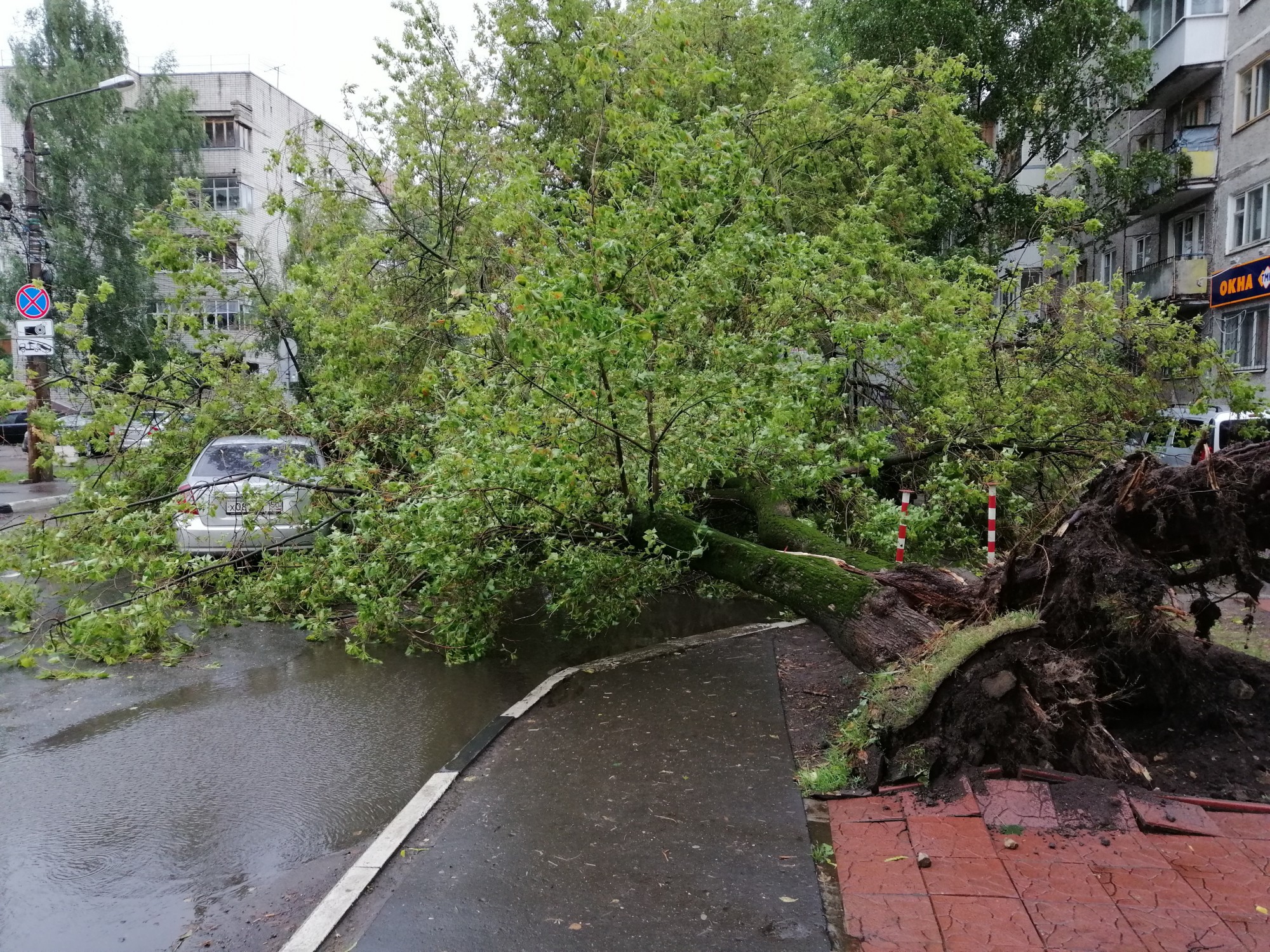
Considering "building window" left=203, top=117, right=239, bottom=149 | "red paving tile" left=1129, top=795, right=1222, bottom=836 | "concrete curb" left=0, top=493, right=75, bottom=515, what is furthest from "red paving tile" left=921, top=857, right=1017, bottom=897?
"building window" left=203, top=117, right=239, bottom=149

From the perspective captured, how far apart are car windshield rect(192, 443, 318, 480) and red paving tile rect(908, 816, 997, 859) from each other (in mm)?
6205

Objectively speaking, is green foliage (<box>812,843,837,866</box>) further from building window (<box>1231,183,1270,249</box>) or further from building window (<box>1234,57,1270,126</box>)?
building window (<box>1234,57,1270,126</box>)

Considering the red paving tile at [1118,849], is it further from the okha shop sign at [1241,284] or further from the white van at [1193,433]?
the okha shop sign at [1241,284]

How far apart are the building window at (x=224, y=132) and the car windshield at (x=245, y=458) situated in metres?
35.4

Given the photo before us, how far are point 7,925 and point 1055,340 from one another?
11.2 m

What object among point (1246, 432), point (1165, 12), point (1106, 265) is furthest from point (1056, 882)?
point (1106, 265)

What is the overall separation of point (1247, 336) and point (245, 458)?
2402 cm

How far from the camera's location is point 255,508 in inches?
327

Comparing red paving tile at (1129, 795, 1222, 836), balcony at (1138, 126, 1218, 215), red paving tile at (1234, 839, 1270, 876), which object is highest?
balcony at (1138, 126, 1218, 215)

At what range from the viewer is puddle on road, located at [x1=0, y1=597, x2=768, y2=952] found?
4711 millimetres

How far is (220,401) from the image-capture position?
10.2 metres

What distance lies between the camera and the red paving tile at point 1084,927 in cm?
368

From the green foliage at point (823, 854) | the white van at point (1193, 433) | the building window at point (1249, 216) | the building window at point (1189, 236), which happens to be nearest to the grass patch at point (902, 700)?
the green foliage at point (823, 854)

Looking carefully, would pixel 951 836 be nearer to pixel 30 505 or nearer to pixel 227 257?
pixel 227 257
